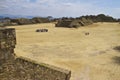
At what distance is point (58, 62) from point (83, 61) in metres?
2.41

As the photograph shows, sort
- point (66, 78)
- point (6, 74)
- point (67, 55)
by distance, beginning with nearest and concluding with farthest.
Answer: point (6, 74)
point (66, 78)
point (67, 55)

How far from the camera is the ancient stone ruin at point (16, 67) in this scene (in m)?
8.49

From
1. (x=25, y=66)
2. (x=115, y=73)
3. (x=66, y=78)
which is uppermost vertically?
(x=25, y=66)

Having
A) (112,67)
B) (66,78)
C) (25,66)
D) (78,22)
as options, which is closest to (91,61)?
(112,67)

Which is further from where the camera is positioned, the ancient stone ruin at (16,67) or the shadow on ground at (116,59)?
the shadow on ground at (116,59)

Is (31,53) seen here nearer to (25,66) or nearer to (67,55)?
(67,55)

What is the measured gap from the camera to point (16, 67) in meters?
8.90

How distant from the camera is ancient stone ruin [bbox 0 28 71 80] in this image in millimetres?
8492

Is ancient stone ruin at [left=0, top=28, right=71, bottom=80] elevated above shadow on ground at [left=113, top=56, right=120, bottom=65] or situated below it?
above

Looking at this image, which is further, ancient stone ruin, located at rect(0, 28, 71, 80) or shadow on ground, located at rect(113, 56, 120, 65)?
shadow on ground, located at rect(113, 56, 120, 65)

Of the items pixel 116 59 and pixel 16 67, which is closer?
pixel 16 67

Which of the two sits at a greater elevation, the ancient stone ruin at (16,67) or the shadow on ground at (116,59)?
the ancient stone ruin at (16,67)

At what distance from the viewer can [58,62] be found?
1905 cm

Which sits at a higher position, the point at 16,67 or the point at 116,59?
the point at 16,67
